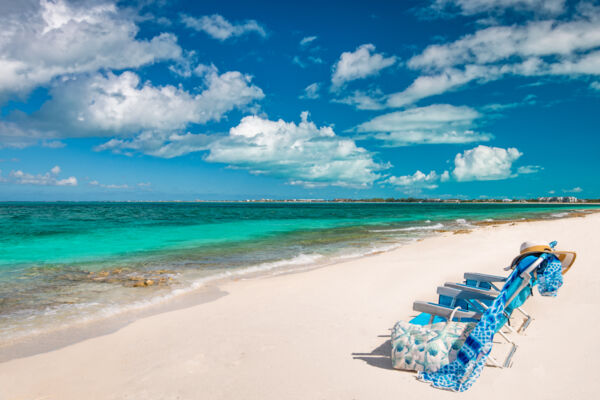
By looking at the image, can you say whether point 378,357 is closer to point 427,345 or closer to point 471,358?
point 427,345

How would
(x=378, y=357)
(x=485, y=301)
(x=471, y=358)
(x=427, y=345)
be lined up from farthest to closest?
(x=485, y=301)
(x=378, y=357)
(x=427, y=345)
(x=471, y=358)

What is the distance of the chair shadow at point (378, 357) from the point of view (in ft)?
14.6

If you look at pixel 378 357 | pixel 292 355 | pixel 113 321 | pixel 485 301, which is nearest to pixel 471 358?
pixel 378 357

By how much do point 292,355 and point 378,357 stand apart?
1.18 m

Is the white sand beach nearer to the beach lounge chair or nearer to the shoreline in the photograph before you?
the shoreline

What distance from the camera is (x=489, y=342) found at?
3.84 metres

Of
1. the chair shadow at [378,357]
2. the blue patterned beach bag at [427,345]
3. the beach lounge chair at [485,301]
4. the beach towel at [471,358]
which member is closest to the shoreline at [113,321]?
the chair shadow at [378,357]

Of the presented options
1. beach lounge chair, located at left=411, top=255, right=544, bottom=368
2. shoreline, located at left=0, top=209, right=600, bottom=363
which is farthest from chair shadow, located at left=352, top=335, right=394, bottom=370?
shoreline, located at left=0, top=209, right=600, bottom=363

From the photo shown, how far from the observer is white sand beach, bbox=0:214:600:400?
12.8 feet

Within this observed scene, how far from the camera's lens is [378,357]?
4.65 metres

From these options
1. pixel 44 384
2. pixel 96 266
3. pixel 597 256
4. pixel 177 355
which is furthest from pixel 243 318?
pixel 597 256

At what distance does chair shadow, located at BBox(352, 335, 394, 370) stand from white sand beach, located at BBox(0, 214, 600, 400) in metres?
0.01

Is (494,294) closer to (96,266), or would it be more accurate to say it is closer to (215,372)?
(215,372)

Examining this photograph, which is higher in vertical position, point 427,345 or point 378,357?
point 427,345
